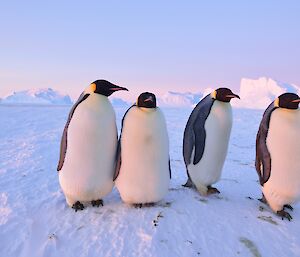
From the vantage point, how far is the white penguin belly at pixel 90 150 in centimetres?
326

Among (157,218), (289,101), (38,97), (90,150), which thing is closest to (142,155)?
(90,150)

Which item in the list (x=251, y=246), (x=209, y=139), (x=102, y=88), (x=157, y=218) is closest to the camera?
(x=251, y=246)

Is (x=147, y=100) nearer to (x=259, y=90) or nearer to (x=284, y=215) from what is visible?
(x=284, y=215)

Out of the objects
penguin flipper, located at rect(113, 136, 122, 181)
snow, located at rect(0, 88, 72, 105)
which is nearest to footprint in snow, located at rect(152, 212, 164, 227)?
penguin flipper, located at rect(113, 136, 122, 181)

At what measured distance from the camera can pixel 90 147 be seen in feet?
10.8

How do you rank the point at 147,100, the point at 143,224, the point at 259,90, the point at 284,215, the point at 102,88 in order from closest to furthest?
the point at 143,224, the point at 147,100, the point at 102,88, the point at 284,215, the point at 259,90

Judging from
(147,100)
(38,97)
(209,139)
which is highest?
(147,100)

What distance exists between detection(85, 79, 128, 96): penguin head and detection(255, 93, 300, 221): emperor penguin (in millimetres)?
1540

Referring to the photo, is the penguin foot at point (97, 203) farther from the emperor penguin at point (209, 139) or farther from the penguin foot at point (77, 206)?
the emperor penguin at point (209, 139)

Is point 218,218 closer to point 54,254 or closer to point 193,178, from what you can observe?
point 193,178

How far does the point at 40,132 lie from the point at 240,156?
4.87 m

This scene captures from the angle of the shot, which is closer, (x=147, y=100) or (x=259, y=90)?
(x=147, y=100)

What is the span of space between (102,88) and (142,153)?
0.75 meters

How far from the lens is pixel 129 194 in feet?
11.1
